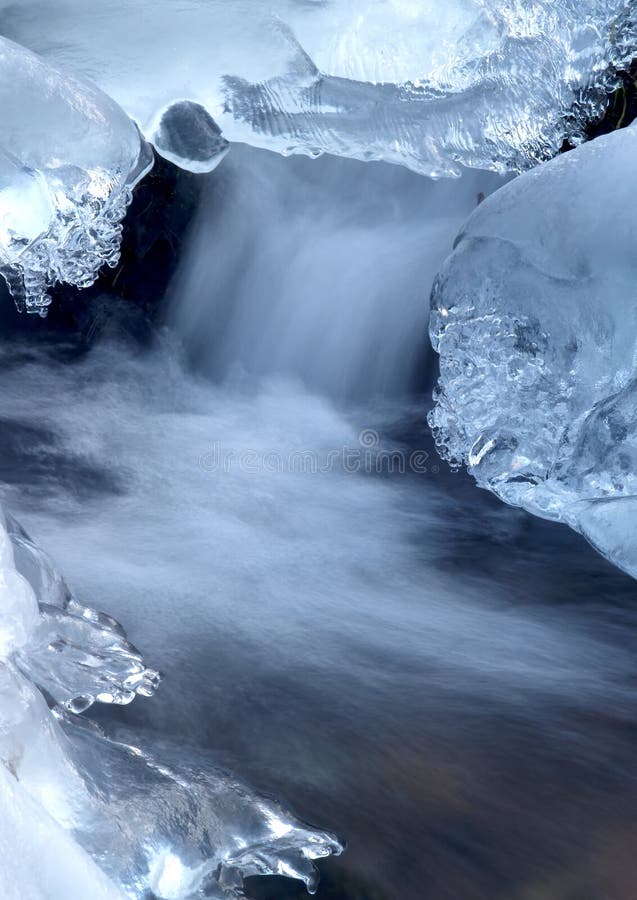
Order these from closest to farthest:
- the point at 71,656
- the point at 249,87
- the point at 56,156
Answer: the point at 71,656, the point at 56,156, the point at 249,87

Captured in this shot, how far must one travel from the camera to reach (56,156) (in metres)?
1.77

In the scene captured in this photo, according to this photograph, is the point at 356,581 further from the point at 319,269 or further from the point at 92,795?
the point at 319,269

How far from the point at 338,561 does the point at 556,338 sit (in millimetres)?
1681

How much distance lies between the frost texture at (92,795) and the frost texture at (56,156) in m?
0.56

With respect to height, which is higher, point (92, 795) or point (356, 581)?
point (92, 795)

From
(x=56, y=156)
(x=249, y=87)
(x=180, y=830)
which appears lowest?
(x=180, y=830)

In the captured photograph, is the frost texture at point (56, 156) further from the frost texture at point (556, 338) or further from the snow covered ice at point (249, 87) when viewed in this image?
the frost texture at point (556, 338)

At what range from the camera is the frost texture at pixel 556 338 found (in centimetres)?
182

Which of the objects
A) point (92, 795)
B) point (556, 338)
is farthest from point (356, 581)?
point (92, 795)

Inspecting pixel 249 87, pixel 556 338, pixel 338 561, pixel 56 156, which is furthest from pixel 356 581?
pixel 56 156

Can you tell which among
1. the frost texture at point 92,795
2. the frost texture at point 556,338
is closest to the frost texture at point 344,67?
the frost texture at point 556,338

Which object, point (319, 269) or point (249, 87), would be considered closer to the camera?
point (249, 87)

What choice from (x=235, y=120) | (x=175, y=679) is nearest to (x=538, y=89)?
(x=235, y=120)

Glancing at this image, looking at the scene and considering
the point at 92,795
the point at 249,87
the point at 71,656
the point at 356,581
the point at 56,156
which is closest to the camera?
the point at 92,795
